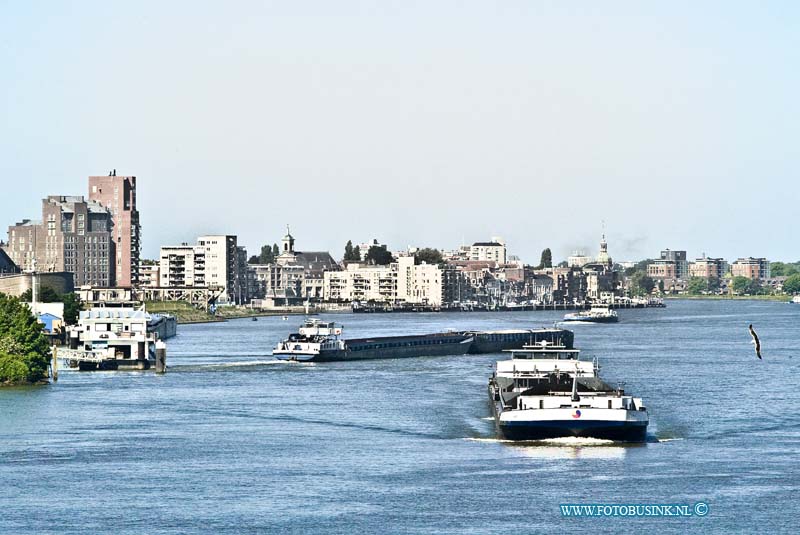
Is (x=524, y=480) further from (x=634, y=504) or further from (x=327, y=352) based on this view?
(x=327, y=352)

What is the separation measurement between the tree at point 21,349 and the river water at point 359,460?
1792mm

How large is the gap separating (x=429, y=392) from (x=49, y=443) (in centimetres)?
2914

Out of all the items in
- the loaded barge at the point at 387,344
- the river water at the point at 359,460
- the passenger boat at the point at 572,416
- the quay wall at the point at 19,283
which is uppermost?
the quay wall at the point at 19,283

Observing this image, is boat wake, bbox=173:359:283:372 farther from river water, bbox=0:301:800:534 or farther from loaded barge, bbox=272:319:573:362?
river water, bbox=0:301:800:534

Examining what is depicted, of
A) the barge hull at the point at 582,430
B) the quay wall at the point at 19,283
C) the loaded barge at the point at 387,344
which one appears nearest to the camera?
the barge hull at the point at 582,430

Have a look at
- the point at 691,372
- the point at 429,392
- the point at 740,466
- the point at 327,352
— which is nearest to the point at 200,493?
the point at 740,466

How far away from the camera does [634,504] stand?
1791 inches

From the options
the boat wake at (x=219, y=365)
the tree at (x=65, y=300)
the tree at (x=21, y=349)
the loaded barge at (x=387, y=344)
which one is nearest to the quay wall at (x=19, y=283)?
the tree at (x=65, y=300)

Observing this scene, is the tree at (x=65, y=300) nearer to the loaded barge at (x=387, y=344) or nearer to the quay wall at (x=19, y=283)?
the quay wall at (x=19, y=283)

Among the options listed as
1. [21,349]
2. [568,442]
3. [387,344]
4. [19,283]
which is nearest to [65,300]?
[19,283]

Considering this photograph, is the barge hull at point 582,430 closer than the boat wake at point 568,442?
No

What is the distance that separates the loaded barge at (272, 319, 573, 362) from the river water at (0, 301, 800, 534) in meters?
24.4

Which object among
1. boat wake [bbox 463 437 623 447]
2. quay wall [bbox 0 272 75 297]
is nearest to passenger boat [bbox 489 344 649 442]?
boat wake [bbox 463 437 623 447]

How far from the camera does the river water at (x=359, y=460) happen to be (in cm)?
4344
